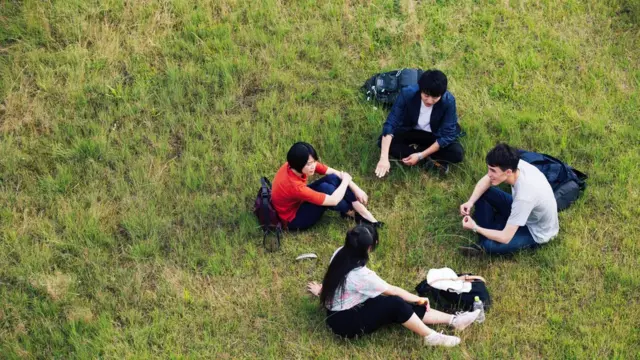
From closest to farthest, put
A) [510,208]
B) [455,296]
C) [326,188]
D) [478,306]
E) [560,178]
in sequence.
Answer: [478,306] → [455,296] → [510,208] → [326,188] → [560,178]

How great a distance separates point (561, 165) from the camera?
8344mm

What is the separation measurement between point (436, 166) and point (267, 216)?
236cm

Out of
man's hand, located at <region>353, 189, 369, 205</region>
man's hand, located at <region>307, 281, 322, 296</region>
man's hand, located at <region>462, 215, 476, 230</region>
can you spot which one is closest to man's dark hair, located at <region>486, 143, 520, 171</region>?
man's hand, located at <region>462, 215, 476, 230</region>

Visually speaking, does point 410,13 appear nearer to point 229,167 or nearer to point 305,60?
point 305,60

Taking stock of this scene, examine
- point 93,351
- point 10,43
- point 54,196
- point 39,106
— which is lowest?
point 93,351

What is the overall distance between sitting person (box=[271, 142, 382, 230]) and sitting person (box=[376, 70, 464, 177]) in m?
0.63

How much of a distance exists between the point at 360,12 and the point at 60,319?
638cm

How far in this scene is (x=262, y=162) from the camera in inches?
362

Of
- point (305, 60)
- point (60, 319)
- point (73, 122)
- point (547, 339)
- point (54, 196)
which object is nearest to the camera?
point (547, 339)

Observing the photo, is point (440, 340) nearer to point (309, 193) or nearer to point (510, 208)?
point (510, 208)

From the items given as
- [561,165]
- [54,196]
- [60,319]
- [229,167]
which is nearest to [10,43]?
A: [54,196]

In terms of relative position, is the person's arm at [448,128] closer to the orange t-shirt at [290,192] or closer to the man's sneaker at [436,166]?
the man's sneaker at [436,166]

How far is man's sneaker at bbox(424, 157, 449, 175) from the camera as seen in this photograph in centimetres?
887

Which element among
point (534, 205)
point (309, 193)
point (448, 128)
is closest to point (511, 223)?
point (534, 205)
